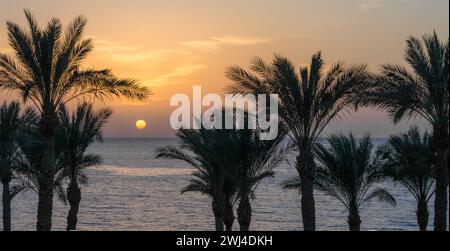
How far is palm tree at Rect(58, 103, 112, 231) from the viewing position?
985 inches

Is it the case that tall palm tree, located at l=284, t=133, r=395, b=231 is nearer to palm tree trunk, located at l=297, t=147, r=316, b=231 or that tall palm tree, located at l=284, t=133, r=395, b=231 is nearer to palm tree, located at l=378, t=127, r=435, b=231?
palm tree, located at l=378, t=127, r=435, b=231

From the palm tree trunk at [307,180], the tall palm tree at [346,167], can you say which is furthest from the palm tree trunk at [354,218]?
the palm tree trunk at [307,180]

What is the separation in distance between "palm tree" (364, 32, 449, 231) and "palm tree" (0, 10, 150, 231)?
27.2 ft

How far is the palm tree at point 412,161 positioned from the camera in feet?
80.1

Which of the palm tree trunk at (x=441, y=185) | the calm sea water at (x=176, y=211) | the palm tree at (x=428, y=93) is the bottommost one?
the calm sea water at (x=176, y=211)

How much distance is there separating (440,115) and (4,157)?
19121 mm

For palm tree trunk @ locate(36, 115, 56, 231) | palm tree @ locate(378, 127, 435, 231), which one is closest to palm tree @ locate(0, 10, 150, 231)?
palm tree trunk @ locate(36, 115, 56, 231)

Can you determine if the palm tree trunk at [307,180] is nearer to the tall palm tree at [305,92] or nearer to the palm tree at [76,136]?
the tall palm tree at [305,92]

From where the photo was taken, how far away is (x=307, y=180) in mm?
19688

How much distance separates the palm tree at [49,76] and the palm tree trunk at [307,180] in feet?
19.7

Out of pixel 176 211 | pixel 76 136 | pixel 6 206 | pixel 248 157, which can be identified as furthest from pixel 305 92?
pixel 176 211

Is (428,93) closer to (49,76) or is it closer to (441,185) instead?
(441,185)
